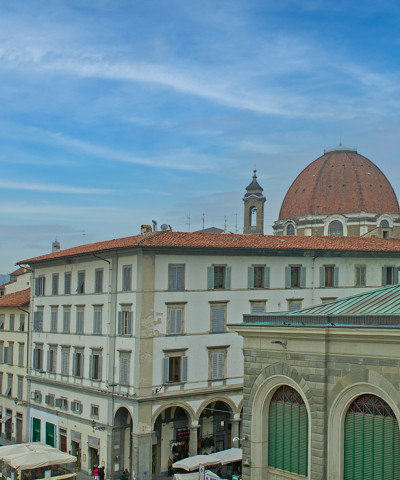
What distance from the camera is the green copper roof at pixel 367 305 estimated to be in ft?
74.0

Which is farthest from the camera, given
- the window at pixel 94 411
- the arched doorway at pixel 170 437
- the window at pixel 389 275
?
the window at pixel 389 275

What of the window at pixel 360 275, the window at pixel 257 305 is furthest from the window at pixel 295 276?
the window at pixel 360 275

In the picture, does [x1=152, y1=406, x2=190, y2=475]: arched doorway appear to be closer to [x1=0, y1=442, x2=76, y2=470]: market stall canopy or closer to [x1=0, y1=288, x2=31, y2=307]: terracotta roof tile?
[x1=0, y1=442, x2=76, y2=470]: market stall canopy

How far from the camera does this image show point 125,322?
40844mm

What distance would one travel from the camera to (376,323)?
20.8m

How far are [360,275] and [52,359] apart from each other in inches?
874

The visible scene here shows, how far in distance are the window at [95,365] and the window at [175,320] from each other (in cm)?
536

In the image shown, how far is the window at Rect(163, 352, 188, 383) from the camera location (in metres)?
39.8

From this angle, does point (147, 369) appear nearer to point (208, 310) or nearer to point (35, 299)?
point (208, 310)

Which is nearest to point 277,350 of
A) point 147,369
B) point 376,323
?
point 376,323

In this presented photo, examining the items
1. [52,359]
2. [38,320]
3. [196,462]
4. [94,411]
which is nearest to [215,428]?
[94,411]

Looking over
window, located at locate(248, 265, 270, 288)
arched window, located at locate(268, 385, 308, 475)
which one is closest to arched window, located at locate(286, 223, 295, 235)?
window, located at locate(248, 265, 270, 288)

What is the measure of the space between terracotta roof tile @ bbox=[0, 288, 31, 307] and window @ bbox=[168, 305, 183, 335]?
1691cm

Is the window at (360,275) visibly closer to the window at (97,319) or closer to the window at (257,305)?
the window at (257,305)
